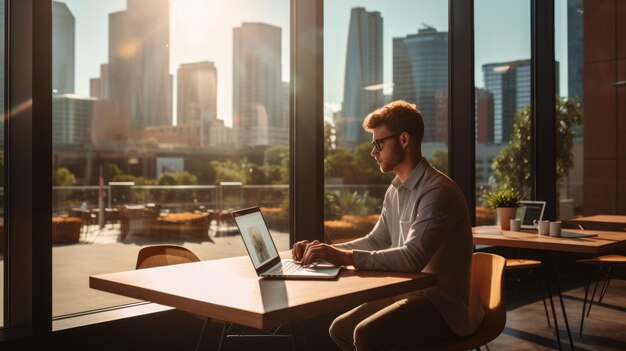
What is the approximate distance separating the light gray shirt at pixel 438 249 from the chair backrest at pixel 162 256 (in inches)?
46.0

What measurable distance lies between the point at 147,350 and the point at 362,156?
88.5 inches

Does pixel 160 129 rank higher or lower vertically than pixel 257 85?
lower

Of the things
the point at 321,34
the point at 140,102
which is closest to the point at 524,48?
the point at 321,34

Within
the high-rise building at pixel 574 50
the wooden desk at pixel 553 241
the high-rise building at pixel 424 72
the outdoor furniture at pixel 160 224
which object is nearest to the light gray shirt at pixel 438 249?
the wooden desk at pixel 553 241

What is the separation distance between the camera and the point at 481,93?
6.52 metres

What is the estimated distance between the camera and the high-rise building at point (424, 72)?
555cm

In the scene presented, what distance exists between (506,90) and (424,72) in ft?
5.17

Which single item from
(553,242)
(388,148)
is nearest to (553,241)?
(553,242)

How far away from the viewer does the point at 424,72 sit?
5844mm

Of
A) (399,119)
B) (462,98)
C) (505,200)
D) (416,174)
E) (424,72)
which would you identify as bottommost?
(505,200)

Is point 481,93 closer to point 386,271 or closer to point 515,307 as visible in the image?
point 515,307

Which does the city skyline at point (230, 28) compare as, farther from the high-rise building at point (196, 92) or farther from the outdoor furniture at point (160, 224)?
the outdoor furniture at point (160, 224)

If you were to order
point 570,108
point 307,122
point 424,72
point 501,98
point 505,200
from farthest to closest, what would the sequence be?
point 570,108 < point 501,98 < point 424,72 < point 505,200 < point 307,122

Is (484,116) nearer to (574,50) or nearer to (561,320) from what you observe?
(574,50)
